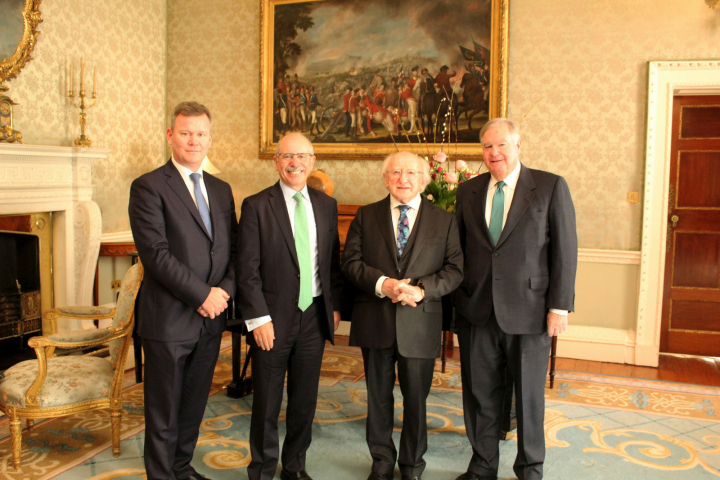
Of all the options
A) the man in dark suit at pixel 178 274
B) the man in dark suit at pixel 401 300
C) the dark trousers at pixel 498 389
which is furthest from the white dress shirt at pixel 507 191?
the man in dark suit at pixel 178 274

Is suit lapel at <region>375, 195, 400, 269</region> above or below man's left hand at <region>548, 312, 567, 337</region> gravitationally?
above

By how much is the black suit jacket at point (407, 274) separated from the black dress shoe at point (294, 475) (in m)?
0.67

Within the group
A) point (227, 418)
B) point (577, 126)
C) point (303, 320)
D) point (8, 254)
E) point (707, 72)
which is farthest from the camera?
point (577, 126)

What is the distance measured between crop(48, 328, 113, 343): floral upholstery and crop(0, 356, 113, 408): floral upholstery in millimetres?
119

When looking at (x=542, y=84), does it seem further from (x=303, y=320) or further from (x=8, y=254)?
(x=8, y=254)

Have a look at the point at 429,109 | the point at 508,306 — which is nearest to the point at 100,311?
the point at 508,306

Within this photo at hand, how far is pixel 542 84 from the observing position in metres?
5.10

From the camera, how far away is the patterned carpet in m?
2.92

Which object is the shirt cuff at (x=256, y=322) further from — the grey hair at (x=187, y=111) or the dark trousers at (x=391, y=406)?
the grey hair at (x=187, y=111)

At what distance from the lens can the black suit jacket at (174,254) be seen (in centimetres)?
239

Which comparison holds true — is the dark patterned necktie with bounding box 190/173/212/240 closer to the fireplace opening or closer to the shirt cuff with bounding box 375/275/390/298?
the shirt cuff with bounding box 375/275/390/298

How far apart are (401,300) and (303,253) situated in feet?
1.58

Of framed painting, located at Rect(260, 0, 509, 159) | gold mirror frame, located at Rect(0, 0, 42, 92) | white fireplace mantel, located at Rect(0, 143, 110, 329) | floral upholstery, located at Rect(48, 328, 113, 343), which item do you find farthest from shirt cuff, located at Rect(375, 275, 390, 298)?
gold mirror frame, located at Rect(0, 0, 42, 92)

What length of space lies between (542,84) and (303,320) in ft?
11.7
